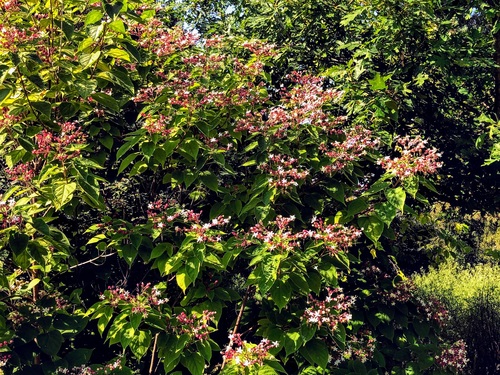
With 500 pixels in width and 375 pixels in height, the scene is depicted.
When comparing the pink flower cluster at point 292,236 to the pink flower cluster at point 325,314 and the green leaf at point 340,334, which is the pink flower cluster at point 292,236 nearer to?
the pink flower cluster at point 325,314

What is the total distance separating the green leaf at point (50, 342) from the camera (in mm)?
2805

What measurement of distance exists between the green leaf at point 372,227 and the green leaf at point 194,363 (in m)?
1.20

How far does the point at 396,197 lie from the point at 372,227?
0.79 feet

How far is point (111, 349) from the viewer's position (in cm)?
366

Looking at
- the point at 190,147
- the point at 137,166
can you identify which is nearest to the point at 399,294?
the point at 190,147

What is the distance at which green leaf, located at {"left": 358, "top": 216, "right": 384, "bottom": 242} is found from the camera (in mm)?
2967

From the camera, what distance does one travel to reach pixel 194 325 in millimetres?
2949

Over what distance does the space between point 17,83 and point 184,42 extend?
3.85ft

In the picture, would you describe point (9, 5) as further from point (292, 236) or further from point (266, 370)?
point (266, 370)

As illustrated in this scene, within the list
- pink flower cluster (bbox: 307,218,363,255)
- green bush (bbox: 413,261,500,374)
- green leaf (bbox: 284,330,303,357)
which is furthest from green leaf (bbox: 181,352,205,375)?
green bush (bbox: 413,261,500,374)

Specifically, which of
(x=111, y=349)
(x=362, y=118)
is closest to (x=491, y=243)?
(x=362, y=118)

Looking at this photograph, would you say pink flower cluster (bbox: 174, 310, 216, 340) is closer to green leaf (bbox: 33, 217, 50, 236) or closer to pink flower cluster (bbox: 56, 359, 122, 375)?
pink flower cluster (bbox: 56, 359, 122, 375)

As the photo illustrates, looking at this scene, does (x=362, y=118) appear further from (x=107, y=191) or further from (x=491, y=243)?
(x=491, y=243)

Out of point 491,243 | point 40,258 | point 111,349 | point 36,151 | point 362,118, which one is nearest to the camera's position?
point 40,258
